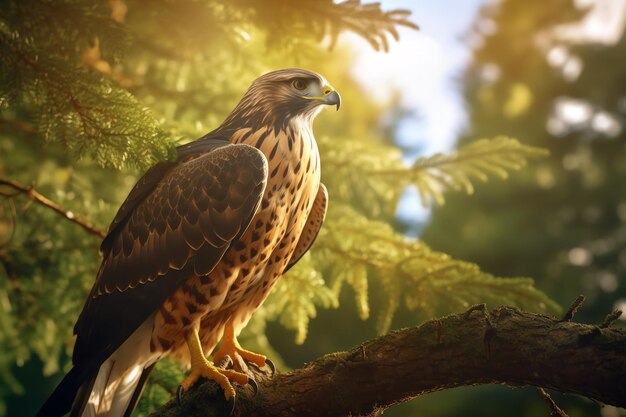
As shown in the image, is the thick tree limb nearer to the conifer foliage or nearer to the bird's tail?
the bird's tail

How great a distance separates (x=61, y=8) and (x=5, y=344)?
279 centimetres

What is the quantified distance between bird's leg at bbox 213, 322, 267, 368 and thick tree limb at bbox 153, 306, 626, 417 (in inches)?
12.1

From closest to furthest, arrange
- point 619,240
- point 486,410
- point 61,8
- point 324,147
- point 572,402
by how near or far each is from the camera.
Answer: point 61,8
point 324,147
point 572,402
point 486,410
point 619,240

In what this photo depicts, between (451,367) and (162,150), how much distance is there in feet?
4.65

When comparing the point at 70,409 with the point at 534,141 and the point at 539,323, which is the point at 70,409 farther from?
the point at 534,141

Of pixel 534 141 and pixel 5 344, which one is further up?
pixel 534 141

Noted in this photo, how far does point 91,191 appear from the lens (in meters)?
4.79

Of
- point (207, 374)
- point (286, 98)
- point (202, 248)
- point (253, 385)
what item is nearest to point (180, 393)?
point (207, 374)

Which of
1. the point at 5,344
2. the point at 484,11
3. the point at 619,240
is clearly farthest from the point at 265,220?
the point at 484,11

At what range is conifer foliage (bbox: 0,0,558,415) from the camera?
298cm

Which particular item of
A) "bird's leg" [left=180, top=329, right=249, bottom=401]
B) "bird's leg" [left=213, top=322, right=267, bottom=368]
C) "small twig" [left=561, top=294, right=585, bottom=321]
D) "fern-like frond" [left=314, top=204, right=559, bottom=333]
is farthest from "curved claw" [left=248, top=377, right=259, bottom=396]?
"small twig" [left=561, top=294, right=585, bottom=321]

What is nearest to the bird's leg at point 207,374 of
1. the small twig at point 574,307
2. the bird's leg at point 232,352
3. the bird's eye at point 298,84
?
the bird's leg at point 232,352

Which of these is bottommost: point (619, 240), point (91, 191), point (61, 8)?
point (91, 191)

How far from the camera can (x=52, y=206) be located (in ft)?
12.1
